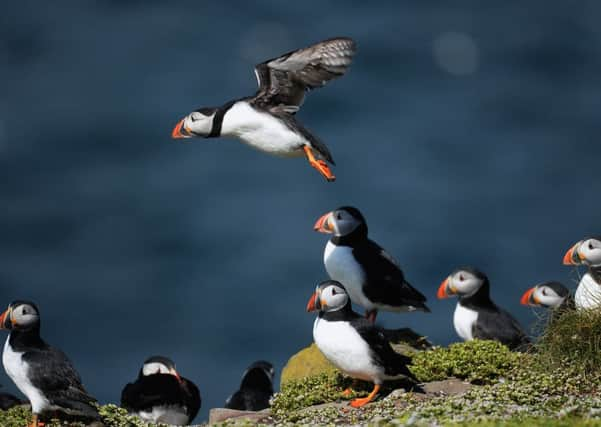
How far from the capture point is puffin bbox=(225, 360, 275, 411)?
15.5 m

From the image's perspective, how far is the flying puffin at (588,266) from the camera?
43.6 feet

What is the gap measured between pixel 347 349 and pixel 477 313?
416 cm

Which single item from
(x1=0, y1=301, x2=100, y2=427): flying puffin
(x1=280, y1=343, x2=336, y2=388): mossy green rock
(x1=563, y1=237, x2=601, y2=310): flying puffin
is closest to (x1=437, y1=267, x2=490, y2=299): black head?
(x1=563, y1=237, x2=601, y2=310): flying puffin

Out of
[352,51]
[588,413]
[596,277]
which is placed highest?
[352,51]

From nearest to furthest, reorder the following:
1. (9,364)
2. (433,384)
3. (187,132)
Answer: (9,364), (433,384), (187,132)

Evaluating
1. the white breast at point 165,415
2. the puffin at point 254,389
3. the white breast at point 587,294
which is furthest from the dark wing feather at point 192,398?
the white breast at point 587,294

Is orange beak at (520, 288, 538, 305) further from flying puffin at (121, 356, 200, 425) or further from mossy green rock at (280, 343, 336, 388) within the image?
flying puffin at (121, 356, 200, 425)

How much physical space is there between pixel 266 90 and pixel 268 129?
2.54 ft

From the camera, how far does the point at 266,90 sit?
44.9 ft

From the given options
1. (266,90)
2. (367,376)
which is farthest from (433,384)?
(266,90)

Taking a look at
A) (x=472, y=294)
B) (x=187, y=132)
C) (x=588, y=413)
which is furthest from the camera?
(x=472, y=294)

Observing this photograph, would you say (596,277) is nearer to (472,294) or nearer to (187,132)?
(472,294)

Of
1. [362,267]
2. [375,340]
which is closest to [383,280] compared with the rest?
[362,267]

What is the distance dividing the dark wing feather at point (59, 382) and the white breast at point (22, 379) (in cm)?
6
